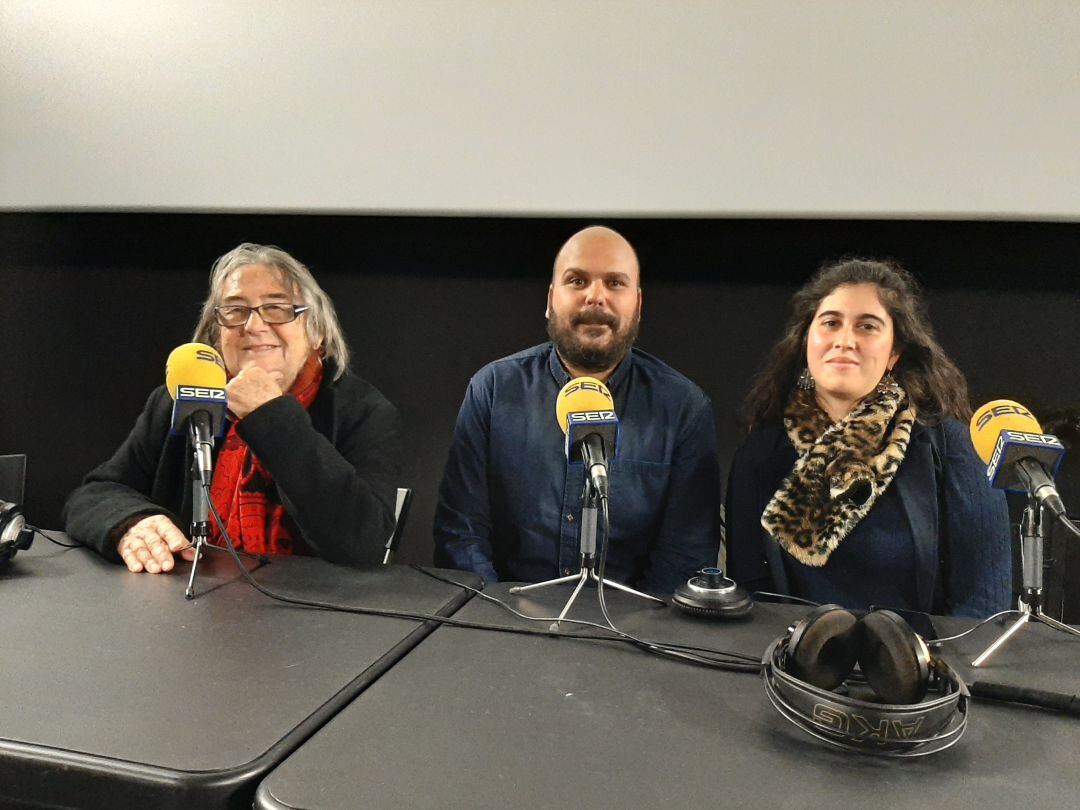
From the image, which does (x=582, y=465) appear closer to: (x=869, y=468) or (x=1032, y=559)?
(x=869, y=468)

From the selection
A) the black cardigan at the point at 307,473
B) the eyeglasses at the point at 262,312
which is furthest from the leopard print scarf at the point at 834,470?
the eyeglasses at the point at 262,312

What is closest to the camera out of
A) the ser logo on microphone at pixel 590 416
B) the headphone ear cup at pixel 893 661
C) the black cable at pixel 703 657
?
the headphone ear cup at pixel 893 661

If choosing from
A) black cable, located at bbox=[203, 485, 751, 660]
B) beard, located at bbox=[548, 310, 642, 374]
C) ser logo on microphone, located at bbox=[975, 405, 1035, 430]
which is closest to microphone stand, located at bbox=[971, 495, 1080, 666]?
ser logo on microphone, located at bbox=[975, 405, 1035, 430]

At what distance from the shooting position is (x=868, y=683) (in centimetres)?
103

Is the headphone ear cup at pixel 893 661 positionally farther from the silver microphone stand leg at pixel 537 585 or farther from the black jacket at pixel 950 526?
the black jacket at pixel 950 526

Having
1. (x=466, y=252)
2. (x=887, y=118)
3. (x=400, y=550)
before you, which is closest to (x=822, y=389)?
(x=887, y=118)

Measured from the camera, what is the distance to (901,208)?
1.77 metres

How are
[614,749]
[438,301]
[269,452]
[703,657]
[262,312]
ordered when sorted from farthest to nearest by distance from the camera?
[262,312] → [438,301] → [269,452] → [703,657] → [614,749]

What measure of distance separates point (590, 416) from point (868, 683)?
618mm

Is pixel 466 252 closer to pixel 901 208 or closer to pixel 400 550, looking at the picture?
pixel 400 550

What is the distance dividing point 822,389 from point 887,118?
1.97ft

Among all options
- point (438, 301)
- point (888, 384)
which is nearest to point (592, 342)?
point (438, 301)

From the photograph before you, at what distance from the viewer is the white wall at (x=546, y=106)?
1718 millimetres

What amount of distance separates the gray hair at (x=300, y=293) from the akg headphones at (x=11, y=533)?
70 cm
